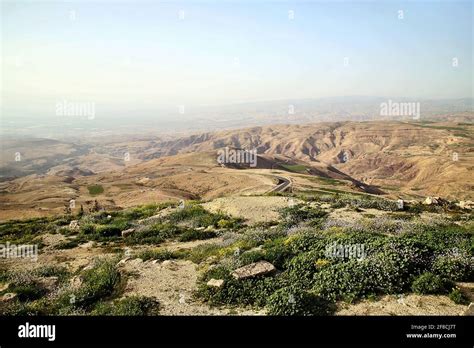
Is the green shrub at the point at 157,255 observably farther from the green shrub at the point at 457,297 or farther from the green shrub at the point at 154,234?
the green shrub at the point at 457,297

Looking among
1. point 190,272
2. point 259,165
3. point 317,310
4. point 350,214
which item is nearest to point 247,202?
point 350,214

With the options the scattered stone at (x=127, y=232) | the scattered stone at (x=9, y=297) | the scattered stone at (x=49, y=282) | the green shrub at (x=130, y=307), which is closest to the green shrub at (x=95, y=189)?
the scattered stone at (x=127, y=232)

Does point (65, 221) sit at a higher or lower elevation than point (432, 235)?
lower

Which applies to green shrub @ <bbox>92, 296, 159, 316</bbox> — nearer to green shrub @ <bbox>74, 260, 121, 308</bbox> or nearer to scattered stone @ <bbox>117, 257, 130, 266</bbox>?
green shrub @ <bbox>74, 260, 121, 308</bbox>
